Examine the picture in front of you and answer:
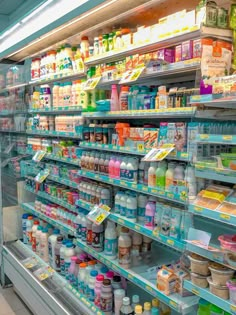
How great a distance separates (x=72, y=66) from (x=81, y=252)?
172cm

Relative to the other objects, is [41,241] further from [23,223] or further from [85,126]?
[85,126]

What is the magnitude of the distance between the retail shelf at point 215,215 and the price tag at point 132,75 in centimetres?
87

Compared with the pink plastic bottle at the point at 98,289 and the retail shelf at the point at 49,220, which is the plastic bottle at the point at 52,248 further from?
the pink plastic bottle at the point at 98,289

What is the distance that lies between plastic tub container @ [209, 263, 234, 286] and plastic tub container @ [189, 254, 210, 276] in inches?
2.4

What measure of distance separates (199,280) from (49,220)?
7.49 feet

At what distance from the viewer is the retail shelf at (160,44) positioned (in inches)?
69.2

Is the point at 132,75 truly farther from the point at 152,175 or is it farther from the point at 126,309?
the point at 126,309

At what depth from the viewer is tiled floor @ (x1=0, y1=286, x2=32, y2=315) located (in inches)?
145

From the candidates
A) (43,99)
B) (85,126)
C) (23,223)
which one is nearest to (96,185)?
(85,126)

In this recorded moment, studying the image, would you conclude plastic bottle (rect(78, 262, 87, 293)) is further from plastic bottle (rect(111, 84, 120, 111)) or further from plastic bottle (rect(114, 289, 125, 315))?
plastic bottle (rect(111, 84, 120, 111))

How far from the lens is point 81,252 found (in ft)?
10.8

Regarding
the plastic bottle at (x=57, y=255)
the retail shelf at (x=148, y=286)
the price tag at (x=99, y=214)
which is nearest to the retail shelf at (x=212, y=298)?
the retail shelf at (x=148, y=286)

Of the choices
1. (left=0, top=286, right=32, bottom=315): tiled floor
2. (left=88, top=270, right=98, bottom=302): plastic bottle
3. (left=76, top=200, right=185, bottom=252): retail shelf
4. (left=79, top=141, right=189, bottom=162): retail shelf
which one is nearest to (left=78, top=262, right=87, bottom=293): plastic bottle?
(left=88, top=270, right=98, bottom=302): plastic bottle

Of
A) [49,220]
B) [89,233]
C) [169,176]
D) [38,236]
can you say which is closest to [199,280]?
[169,176]
